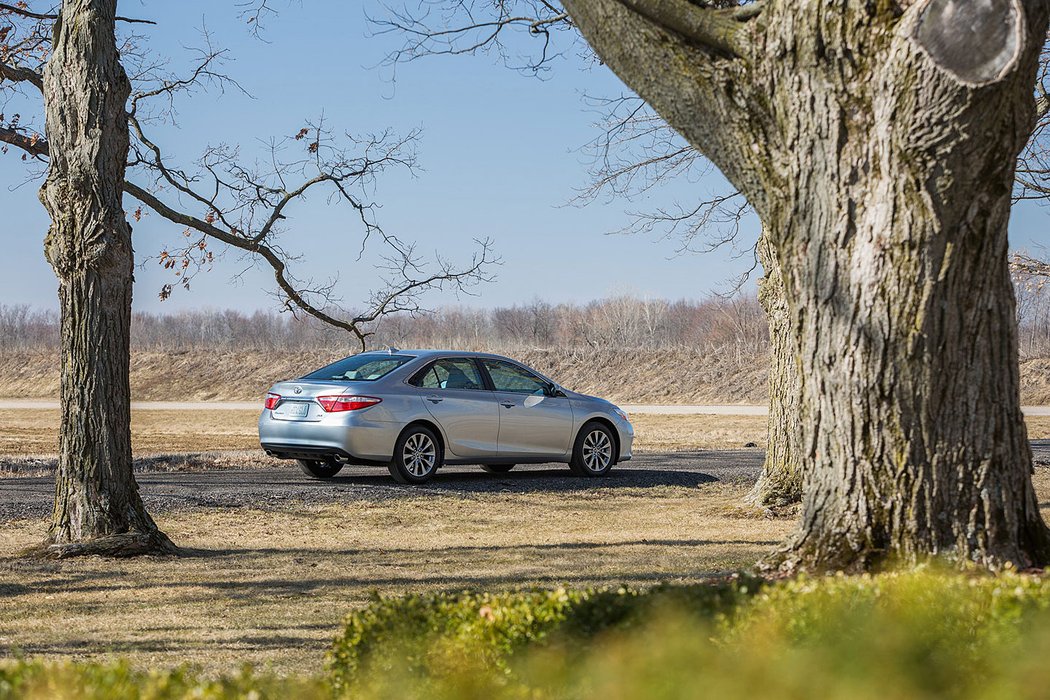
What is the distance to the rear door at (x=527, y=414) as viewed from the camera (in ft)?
49.5

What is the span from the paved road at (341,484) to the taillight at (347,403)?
3.12 ft

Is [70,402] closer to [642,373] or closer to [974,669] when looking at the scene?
[974,669]

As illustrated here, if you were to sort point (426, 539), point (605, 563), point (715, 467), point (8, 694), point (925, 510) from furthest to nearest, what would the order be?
point (715, 467), point (426, 539), point (605, 563), point (925, 510), point (8, 694)

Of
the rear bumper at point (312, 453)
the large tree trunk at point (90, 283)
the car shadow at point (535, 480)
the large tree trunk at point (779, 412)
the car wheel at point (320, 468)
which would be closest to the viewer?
the large tree trunk at point (90, 283)

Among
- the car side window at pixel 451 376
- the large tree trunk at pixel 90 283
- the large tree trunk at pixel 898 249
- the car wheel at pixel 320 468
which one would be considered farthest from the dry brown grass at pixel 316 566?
the car wheel at pixel 320 468

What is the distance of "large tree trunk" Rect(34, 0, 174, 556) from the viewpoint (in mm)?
9109

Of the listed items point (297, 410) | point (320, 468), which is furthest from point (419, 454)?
point (320, 468)

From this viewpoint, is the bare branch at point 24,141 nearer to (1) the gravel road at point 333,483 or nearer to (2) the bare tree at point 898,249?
(1) the gravel road at point 333,483

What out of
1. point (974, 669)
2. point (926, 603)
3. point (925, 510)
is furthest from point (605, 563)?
point (974, 669)

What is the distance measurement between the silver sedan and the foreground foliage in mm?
9257

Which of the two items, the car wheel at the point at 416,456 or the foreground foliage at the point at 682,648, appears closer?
the foreground foliage at the point at 682,648

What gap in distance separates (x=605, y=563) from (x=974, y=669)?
5.65m

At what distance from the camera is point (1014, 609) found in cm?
392

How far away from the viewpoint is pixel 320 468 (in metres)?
15.6
